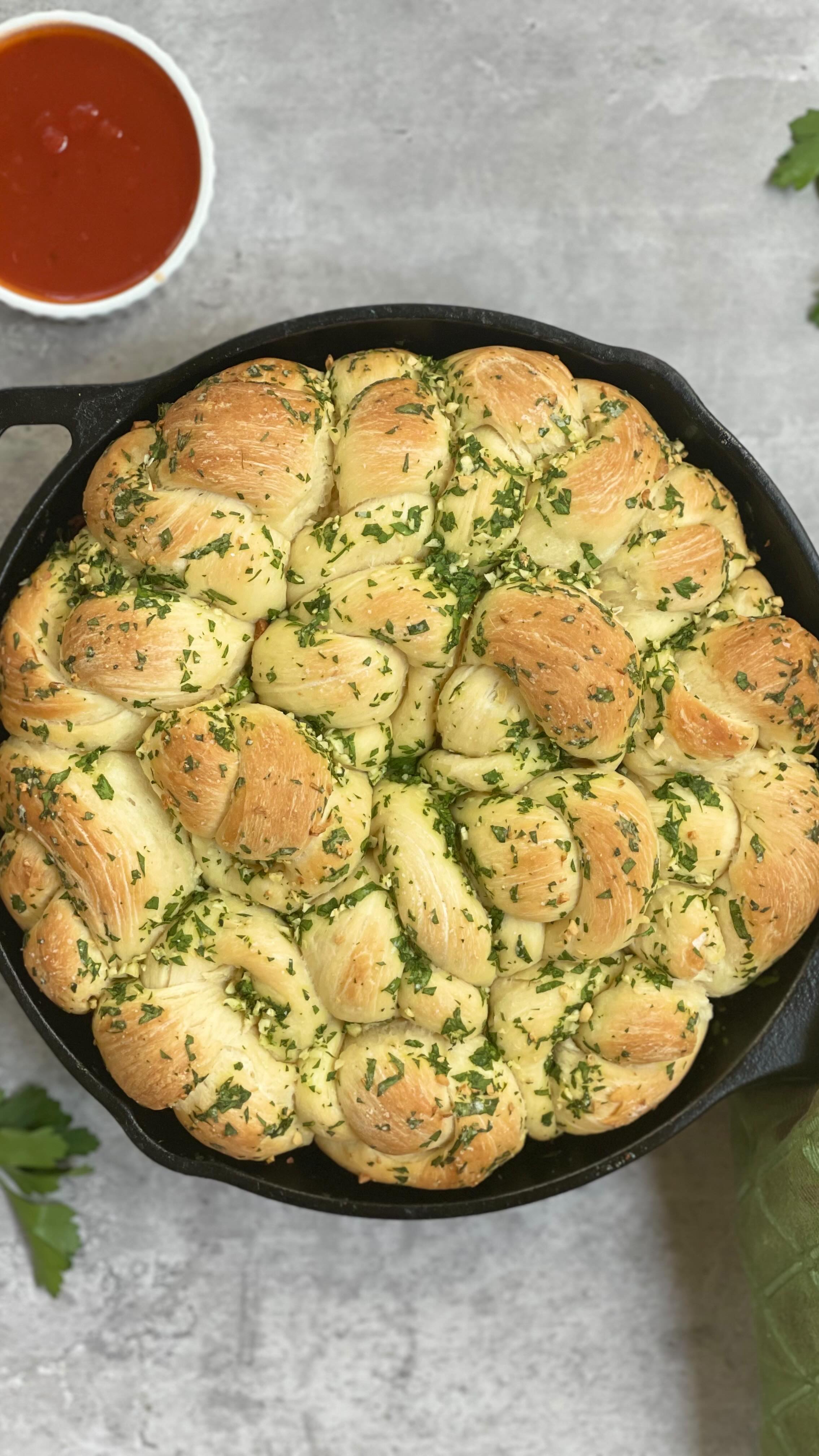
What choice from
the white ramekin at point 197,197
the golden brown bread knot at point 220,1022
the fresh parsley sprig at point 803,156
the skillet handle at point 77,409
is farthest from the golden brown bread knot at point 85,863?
the fresh parsley sprig at point 803,156

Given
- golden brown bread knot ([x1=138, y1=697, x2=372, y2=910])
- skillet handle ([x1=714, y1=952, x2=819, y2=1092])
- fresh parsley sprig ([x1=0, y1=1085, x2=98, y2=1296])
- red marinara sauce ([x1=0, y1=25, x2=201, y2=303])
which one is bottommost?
fresh parsley sprig ([x1=0, y1=1085, x2=98, y2=1296])

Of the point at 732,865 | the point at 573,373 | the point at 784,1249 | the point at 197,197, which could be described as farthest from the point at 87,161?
the point at 784,1249

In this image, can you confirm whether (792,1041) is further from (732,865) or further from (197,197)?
(197,197)

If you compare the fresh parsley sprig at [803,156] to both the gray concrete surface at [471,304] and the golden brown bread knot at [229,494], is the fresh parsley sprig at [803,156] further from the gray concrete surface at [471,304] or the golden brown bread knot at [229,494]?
the golden brown bread knot at [229,494]

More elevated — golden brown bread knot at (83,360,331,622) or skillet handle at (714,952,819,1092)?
golden brown bread knot at (83,360,331,622)

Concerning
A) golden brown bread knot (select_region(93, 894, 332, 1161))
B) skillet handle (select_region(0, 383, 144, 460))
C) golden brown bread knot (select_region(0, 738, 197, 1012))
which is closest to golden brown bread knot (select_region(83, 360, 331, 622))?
skillet handle (select_region(0, 383, 144, 460))

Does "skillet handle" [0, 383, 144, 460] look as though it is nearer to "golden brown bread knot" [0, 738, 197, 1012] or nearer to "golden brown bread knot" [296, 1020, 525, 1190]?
"golden brown bread knot" [0, 738, 197, 1012]

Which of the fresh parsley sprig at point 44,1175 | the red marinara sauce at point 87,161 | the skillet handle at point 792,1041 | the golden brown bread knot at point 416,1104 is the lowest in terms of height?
the fresh parsley sprig at point 44,1175

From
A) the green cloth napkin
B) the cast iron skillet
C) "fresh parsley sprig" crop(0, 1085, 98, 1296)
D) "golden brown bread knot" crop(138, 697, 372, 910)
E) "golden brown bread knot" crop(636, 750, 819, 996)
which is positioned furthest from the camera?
"fresh parsley sprig" crop(0, 1085, 98, 1296)
